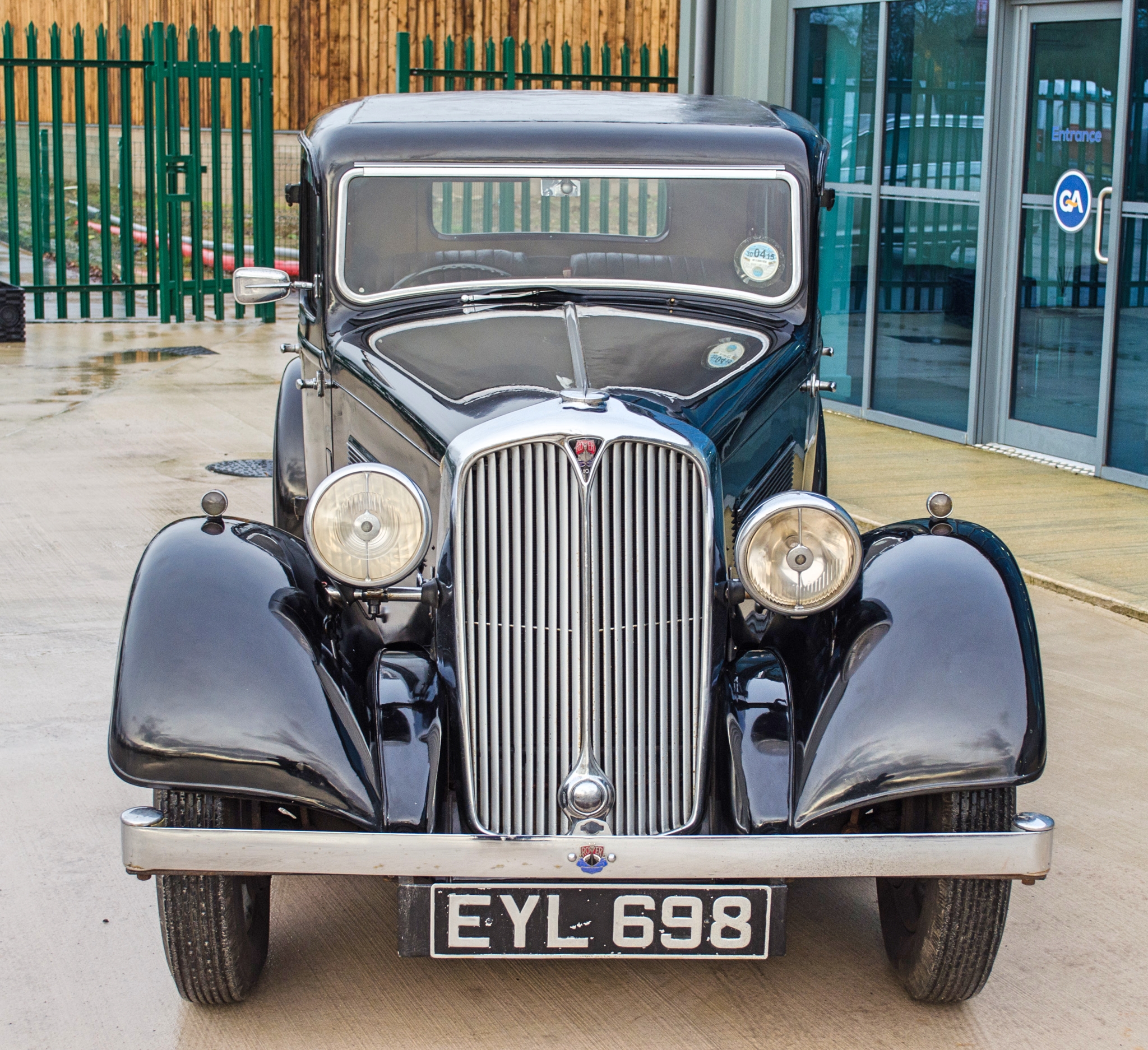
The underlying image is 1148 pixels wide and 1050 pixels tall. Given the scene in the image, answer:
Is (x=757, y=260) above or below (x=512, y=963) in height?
above

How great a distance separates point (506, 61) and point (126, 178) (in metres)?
3.68

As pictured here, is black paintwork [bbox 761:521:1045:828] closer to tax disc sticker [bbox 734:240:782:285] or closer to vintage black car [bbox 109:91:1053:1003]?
vintage black car [bbox 109:91:1053:1003]

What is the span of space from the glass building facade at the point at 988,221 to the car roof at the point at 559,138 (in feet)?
14.2

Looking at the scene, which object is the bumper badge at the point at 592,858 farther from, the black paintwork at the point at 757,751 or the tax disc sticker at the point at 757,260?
the tax disc sticker at the point at 757,260

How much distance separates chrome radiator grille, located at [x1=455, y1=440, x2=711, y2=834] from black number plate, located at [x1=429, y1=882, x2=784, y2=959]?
205 millimetres

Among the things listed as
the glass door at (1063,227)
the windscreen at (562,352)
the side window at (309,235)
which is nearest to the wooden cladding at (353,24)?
the glass door at (1063,227)

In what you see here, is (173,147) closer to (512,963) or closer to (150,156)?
(150,156)

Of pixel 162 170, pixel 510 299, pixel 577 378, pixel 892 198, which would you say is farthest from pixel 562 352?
pixel 162 170

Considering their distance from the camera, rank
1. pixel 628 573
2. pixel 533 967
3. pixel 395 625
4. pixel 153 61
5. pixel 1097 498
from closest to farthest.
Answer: pixel 628 573 < pixel 533 967 < pixel 395 625 < pixel 1097 498 < pixel 153 61

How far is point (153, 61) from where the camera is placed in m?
14.0

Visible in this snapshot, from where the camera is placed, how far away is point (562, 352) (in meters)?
3.78

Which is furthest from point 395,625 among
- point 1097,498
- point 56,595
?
point 1097,498

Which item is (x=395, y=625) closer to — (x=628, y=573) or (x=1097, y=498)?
(x=628, y=573)

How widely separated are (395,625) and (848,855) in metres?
1.32
